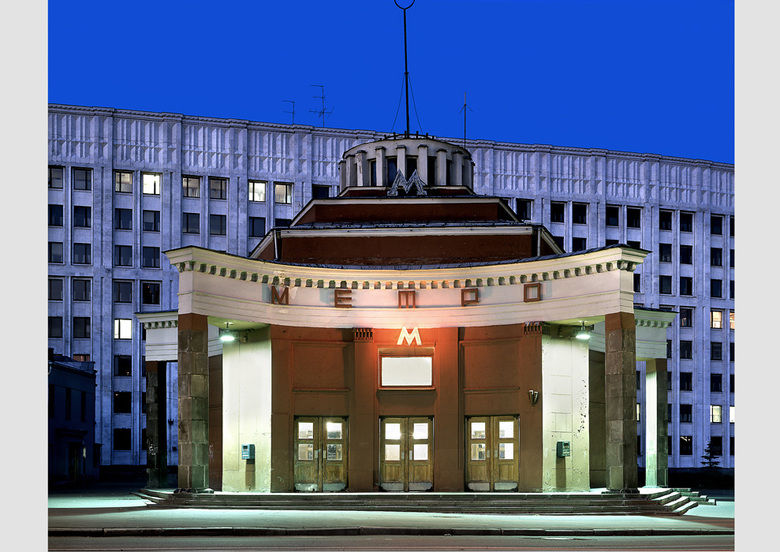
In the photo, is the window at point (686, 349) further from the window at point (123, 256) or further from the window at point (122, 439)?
the window at point (123, 256)

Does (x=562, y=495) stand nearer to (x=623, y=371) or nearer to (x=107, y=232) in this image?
(x=623, y=371)

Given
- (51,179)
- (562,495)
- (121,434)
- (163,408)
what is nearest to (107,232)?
(51,179)

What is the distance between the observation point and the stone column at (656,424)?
133 ft

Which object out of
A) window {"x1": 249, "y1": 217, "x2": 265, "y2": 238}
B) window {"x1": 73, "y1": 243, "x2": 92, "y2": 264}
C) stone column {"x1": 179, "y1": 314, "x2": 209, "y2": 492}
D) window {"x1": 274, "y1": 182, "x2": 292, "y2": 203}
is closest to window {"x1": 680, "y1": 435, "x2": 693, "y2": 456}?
window {"x1": 274, "y1": 182, "x2": 292, "y2": 203}

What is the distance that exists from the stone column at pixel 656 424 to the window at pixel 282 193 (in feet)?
158

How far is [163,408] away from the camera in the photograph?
43000 mm

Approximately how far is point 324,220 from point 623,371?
613 inches

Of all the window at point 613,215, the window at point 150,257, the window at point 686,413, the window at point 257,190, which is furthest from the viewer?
the window at point 613,215

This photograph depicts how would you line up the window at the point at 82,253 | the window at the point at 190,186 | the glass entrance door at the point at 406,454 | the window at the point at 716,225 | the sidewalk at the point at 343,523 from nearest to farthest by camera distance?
the sidewalk at the point at 343,523 < the glass entrance door at the point at 406,454 < the window at the point at 82,253 < the window at the point at 190,186 < the window at the point at 716,225

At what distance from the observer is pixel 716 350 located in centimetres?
9381

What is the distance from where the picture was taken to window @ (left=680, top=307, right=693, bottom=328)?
303 feet

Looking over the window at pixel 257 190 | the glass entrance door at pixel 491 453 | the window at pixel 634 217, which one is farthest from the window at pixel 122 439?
the glass entrance door at pixel 491 453

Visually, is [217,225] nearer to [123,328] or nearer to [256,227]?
[256,227]

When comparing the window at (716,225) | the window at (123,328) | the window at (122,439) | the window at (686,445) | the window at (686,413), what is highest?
the window at (716,225)
